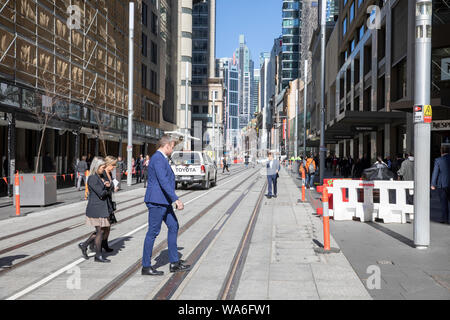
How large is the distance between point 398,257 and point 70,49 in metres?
23.1

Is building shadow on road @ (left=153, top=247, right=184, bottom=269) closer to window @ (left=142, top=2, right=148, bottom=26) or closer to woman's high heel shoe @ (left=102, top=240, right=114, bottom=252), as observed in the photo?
woman's high heel shoe @ (left=102, top=240, right=114, bottom=252)

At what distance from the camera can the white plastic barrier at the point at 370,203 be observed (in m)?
11.6

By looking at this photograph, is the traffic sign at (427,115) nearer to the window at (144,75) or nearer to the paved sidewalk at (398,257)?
the paved sidewalk at (398,257)

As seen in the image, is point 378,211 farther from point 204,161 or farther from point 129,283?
point 204,161

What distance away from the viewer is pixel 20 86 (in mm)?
19344

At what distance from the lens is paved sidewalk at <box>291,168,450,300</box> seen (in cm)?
554

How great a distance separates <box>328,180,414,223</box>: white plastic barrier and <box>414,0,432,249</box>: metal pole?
340 cm

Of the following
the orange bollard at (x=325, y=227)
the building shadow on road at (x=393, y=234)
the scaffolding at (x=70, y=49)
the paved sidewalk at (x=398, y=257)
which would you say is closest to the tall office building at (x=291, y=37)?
the scaffolding at (x=70, y=49)

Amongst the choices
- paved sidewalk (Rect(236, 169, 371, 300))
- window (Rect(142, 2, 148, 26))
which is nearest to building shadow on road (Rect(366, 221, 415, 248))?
paved sidewalk (Rect(236, 169, 371, 300))

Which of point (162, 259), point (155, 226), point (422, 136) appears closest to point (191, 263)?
point (162, 259)

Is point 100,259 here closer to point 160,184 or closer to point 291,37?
point 160,184

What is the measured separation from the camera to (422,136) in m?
8.25

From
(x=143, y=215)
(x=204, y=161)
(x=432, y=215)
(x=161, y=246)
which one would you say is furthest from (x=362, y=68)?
(x=161, y=246)

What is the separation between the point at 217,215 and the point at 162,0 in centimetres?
4957
